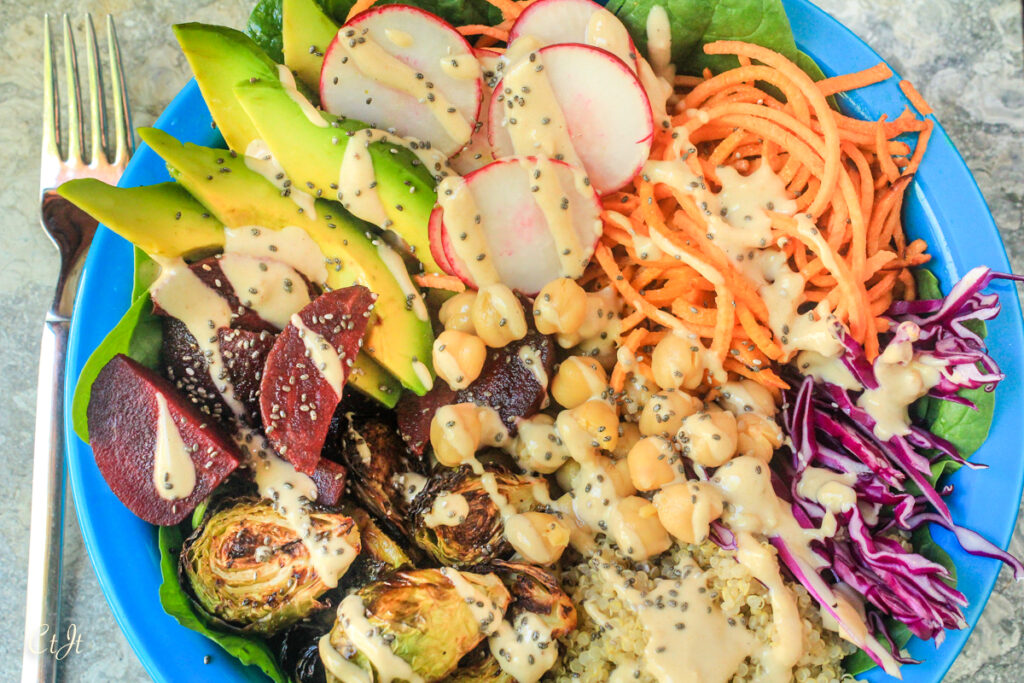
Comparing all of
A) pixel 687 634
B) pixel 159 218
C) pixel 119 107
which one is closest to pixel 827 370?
pixel 687 634

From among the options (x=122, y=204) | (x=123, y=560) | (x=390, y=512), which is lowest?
(x=123, y=560)

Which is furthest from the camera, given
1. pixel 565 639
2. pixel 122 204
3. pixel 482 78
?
pixel 482 78

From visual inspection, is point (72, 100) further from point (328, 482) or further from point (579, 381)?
point (579, 381)

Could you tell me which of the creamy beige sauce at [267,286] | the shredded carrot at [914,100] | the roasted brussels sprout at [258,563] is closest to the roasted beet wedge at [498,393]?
the roasted brussels sprout at [258,563]

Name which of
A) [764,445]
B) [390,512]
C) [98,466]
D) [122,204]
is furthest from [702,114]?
[98,466]

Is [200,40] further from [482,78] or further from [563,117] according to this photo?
[563,117]

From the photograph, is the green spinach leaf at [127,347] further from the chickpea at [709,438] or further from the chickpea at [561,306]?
the chickpea at [709,438]

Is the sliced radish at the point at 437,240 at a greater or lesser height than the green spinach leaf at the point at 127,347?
greater
